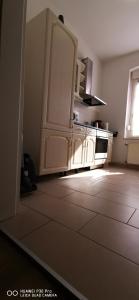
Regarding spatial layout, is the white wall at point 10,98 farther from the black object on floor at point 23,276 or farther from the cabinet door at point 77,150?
the cabinet door at point 77,150

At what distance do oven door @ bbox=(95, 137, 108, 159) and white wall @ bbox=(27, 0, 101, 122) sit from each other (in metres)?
0.73

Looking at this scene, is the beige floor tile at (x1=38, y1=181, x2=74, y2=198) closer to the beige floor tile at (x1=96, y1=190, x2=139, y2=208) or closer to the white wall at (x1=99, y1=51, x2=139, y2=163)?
the beige floor tile at (x1=96, y1=190, x2=139, y2=208)

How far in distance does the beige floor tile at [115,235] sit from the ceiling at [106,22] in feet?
10.3

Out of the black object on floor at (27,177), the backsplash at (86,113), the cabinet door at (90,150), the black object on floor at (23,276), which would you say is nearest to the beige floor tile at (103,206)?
the black object on floor at (27,177)

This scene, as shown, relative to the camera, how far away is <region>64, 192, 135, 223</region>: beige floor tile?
43.4 inches

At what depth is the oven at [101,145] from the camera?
2960 millimetres

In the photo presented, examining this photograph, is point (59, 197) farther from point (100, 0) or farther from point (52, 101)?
point (100, 0)

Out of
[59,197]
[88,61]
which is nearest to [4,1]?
[59,197]

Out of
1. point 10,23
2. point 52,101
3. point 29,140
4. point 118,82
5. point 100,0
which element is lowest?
point 29,140

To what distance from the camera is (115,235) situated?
851 mm

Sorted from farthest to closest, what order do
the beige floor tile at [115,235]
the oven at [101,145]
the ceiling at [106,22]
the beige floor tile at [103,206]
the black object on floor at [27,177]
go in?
the oven at [101,145]
the ceiling at [106,22]
the black object on floor at [27,177]
the beige floor tile at [103,206]
the beige floor tile at [115,235]

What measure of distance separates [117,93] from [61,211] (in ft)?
11.9

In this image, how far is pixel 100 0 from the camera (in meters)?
2.35

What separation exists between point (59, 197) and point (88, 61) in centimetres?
301
